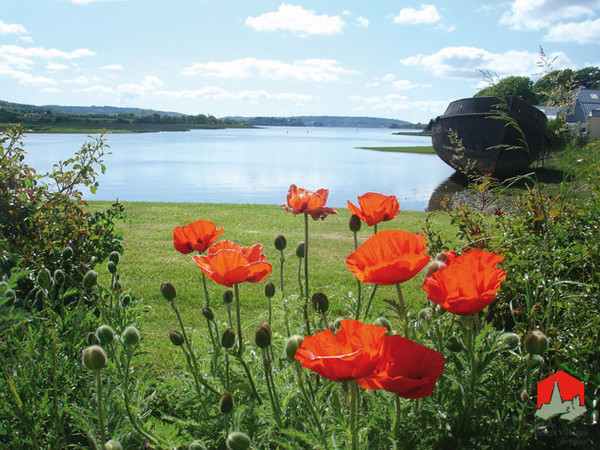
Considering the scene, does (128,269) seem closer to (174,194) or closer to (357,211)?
(357,211)

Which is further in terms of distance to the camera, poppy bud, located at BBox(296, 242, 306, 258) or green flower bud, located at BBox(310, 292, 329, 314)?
poppy bud, located at BBox(296, 242, 306, 258)

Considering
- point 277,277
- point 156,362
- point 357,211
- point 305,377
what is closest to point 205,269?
point 305,377

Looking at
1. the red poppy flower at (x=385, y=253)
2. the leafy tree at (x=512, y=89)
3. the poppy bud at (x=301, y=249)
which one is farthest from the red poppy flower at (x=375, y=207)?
the leafy tree at (x=512, y=89)

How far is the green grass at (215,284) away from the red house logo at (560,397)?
62 centimetres

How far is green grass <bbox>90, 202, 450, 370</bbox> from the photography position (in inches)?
150

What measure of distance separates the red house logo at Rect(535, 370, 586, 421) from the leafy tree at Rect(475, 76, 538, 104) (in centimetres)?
201

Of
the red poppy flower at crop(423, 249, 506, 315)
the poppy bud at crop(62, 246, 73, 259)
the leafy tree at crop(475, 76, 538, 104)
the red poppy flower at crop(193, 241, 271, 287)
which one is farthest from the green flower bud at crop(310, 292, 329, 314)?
the leafy tree at crop(475, 76, 538, 104)

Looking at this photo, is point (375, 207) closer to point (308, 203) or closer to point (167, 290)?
point (308, 203)

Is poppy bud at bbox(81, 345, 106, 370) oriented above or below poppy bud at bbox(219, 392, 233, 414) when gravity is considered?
above

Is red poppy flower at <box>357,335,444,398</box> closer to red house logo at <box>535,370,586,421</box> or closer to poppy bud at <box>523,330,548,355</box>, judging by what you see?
poppy bud at <box>523,330,548,355</box>

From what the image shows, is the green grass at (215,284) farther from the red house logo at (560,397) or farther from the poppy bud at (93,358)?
the poppy bud at (93,358)

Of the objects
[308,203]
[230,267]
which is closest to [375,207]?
[308,203]

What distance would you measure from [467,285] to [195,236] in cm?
96

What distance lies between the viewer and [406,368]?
2.79 ft
